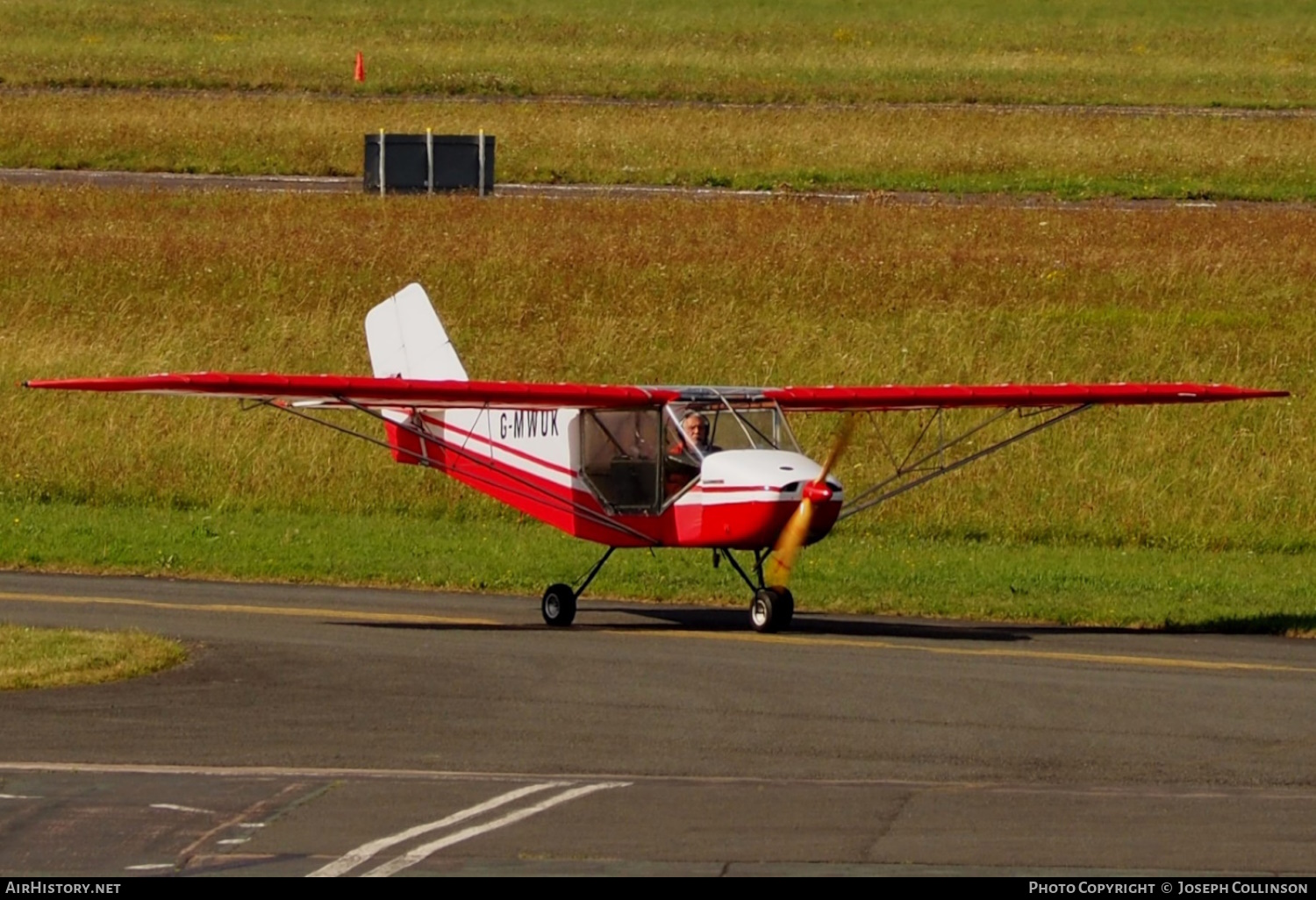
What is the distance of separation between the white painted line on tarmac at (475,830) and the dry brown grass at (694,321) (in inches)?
505

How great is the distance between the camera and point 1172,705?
13375 mm

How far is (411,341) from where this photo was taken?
19.5 meters

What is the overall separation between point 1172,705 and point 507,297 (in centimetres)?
2014

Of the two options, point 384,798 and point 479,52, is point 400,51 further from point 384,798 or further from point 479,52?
point 384,798

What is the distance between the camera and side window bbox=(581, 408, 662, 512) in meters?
17.0

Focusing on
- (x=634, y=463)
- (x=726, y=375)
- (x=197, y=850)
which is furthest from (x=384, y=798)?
(x=726, y=375)

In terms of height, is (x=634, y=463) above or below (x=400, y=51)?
below

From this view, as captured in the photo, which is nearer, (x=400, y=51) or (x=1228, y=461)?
(x=1228, y=461)

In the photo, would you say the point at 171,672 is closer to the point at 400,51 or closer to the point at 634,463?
the point at 634,463

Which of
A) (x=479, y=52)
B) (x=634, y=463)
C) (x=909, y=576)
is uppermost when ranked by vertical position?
(x=479, y=52)

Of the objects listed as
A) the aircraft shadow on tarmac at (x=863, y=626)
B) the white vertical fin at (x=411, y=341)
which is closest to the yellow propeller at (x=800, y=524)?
the aircraft shadow on tarmac at (x=863, y=626)

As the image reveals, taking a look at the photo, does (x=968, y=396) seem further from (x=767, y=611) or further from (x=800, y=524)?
(x=800, y=524)
